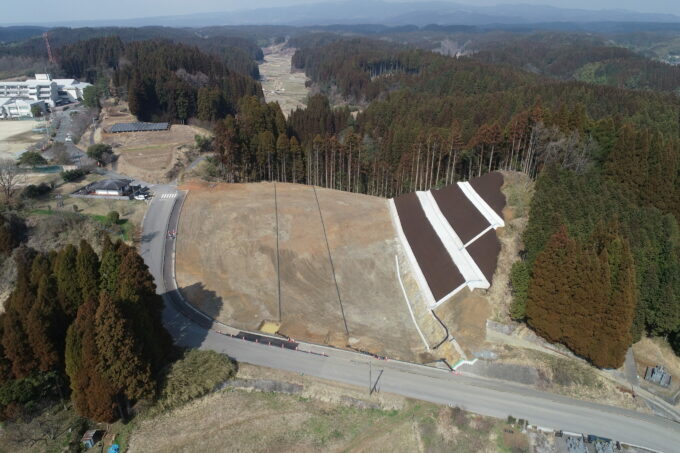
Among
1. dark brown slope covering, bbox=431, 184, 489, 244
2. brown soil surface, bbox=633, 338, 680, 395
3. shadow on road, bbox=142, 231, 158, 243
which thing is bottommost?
brown soil surface, bbox=633, 338, 680, 395

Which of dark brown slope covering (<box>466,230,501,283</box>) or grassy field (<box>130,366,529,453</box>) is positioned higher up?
dark brown slope covering (<box>466,230,501,283</box>)

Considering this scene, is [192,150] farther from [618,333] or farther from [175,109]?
[618,333]

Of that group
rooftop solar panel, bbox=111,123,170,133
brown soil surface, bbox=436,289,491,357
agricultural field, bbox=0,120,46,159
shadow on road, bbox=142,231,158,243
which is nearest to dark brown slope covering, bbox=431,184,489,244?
brown soil surface, bbox=436,289,491,357

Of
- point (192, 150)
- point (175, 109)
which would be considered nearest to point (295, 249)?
point (192, 150)

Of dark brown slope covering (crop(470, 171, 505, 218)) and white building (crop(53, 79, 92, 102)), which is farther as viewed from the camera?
white building (crop(53, 79, 92, 102))

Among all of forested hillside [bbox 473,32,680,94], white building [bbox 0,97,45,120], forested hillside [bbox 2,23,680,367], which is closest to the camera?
forested hillside [bbox 2,23,680,367]

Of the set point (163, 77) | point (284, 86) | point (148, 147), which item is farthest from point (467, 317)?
point (284, 86)

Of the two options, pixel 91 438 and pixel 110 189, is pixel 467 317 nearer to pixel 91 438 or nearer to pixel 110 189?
pixel 91 438

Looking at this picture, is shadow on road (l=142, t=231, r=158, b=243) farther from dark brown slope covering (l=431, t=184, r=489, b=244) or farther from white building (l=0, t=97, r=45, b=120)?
white building (l=0, t=97, r=45, b=120)
